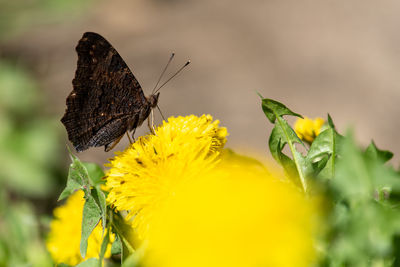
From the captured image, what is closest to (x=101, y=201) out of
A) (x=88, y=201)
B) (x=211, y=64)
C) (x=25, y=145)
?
(x=88, y=201)

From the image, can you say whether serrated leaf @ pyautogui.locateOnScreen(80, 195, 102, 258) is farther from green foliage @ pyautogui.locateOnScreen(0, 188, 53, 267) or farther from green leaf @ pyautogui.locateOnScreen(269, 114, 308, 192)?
green leaf @ pyautogui.locateOnScreen(269, 114, 308, 192)

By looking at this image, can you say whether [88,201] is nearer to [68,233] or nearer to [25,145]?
[68,233]

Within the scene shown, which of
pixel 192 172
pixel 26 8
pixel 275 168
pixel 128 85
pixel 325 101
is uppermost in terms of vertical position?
pixel 26 8

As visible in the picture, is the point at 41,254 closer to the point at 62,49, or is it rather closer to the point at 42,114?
the point at 42,114

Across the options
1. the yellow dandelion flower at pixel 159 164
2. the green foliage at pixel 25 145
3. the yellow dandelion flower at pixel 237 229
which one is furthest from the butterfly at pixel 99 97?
the green foliage at pixel 25 145

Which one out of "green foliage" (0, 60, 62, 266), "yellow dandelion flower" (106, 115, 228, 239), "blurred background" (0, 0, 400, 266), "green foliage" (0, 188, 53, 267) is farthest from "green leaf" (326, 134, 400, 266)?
"blurred background" (0, 0, 400, 266)

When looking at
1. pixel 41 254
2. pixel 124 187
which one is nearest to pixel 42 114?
pixel 41 254

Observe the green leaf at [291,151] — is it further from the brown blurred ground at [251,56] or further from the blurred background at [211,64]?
the brown blurred ground at [251,56]
